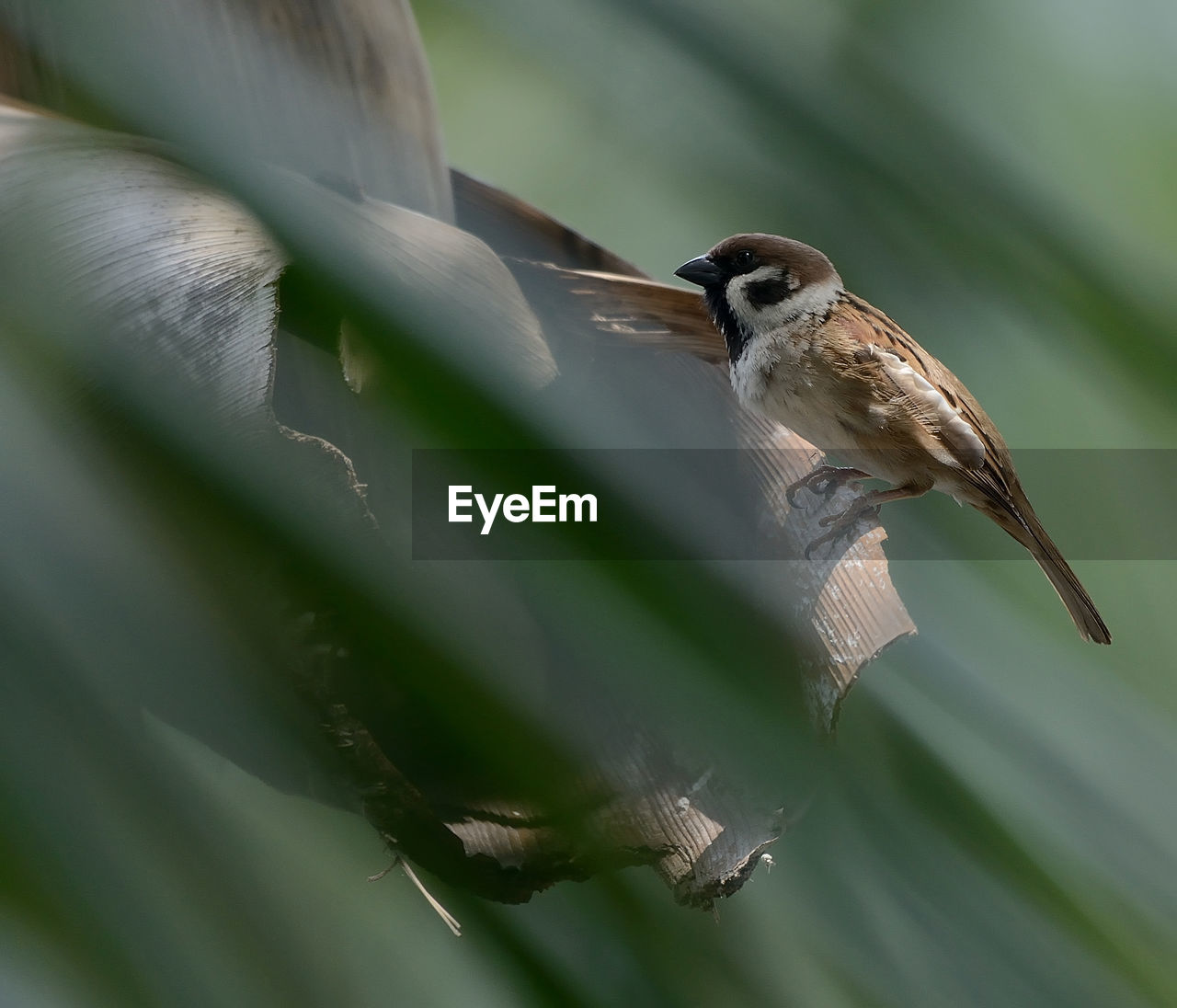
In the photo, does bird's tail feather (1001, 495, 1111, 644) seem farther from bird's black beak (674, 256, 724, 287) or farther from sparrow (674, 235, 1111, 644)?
bird's black beak (674, 256, 724, 287)

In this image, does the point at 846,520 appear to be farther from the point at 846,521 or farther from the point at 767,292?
the point at 767,292

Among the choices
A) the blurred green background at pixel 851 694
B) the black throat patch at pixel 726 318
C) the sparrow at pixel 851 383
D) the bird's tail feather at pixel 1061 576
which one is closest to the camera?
the blurred green background at pixel 851 694

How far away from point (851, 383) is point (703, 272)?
→ 17 centimetres

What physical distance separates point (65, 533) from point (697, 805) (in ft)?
0.62

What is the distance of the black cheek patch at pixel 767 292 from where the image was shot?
2.94 ft

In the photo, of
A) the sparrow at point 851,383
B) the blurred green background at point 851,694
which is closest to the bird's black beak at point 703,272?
the sparrow at point 851,383

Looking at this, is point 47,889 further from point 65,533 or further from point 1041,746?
point 1041,746

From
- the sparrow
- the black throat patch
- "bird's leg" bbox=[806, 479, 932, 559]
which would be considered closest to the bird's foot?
"bird's leg" bbox=[806, 479, 932, 559]

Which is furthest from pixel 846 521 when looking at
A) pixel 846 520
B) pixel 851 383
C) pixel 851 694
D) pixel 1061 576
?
pixel 851 383

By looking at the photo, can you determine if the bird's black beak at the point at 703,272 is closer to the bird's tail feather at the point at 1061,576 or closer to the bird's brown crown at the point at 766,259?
the bird's brown crown at the point at 766,259

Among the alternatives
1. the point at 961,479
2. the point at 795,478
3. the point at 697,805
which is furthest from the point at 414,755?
the point at 961,479

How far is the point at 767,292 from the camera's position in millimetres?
906

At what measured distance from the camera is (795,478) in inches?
16.4

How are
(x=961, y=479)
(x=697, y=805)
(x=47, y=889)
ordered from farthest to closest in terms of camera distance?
(x=961, y=479) < (x=697, y=805) < (x=47, y=889)
